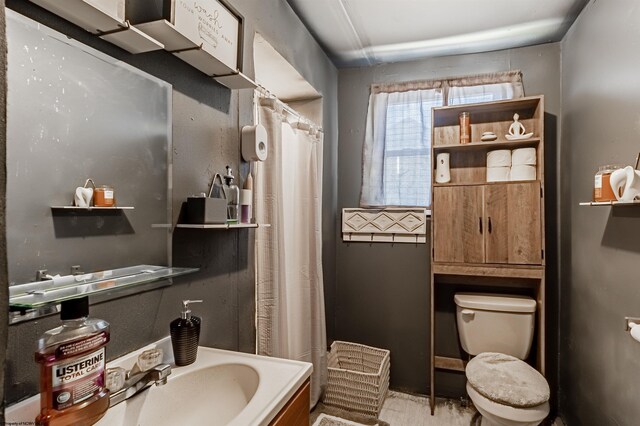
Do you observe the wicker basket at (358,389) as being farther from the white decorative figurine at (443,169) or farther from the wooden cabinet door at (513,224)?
the white decorative figurine at (443,169)

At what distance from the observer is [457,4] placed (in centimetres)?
202

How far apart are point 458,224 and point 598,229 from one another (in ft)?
2.42

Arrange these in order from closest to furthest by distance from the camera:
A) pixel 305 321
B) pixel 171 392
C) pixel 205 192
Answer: pixel 171 392 → pixel 205 192 → pixel 305 321

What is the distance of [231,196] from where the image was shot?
4.59ft

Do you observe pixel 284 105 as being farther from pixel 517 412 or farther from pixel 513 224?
pixel 517 412

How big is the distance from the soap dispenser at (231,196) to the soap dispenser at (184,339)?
0.42 m

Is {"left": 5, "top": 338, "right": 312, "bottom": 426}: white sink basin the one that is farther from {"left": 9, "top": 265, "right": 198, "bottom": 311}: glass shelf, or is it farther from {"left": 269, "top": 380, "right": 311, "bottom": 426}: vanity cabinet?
{"left": 9, "top": 265, "right": 198, "bottom": 311}: glass shelf

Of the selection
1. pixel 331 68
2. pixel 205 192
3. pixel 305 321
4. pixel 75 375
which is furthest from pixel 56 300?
pixel 331 68

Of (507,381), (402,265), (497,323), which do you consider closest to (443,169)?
(402,265)

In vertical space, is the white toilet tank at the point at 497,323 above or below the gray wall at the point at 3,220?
below

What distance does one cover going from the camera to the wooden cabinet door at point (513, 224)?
216 centimetres

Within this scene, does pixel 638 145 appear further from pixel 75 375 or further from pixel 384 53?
pixel 75 375

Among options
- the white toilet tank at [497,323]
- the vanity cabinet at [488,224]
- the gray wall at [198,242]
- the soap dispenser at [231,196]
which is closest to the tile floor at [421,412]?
the white toilet tank at [497,323]

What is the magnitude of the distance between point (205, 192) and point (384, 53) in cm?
195
